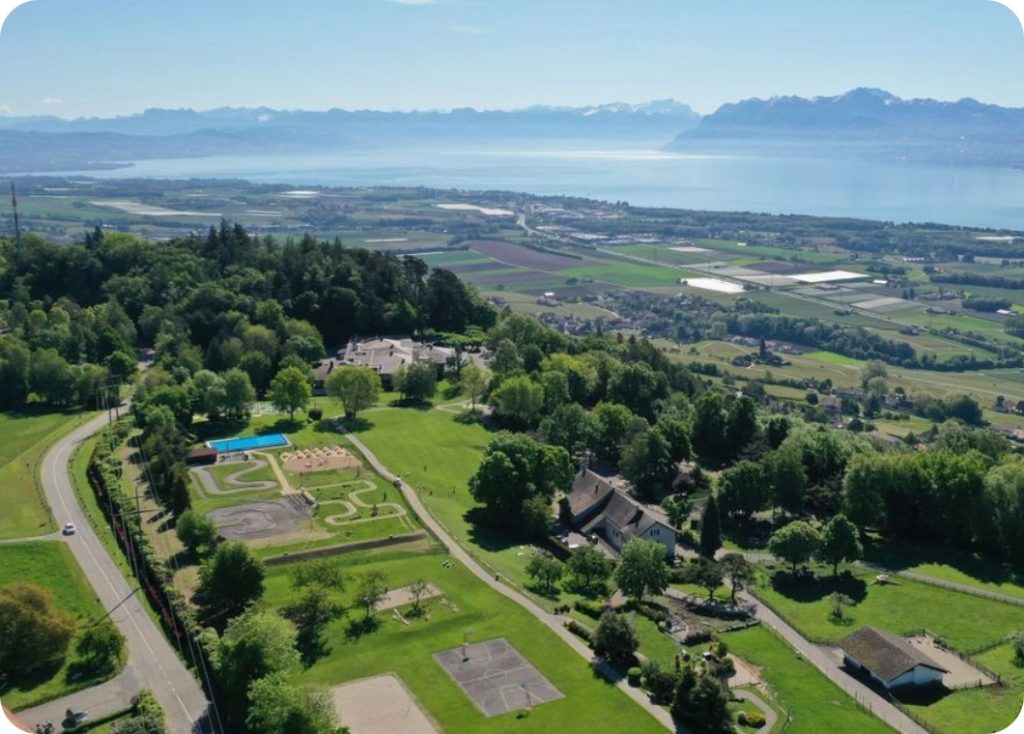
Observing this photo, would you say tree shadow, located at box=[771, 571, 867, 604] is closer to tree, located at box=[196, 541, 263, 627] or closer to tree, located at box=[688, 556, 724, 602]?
tree, located at box=[688, 556, 724, 602]

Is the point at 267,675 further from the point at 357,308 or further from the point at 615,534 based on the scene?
the point at 357,308

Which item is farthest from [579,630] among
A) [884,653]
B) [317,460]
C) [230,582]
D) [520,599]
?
[317,460]

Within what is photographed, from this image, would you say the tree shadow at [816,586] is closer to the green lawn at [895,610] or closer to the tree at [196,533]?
the green lawn at [895,610]

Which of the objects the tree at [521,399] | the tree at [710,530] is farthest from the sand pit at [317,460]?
the tree at [710,530]

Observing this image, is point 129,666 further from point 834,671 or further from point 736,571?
point 834,671

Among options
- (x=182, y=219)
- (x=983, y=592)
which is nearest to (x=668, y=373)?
(x=983, y=592)
